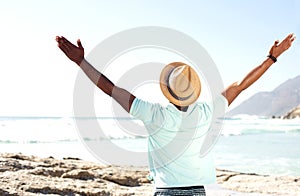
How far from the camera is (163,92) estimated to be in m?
2.09

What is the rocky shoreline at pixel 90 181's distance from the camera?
208 inches

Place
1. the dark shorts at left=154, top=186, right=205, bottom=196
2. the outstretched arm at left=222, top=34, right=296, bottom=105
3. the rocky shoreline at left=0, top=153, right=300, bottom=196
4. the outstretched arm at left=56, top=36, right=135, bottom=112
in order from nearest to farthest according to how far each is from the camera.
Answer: the outstretched arm at left=56, top=36, right=135, bottom=112, the dark shorts at left=154, top=186, right=205, bottom=196, the outstretched arm at left=222, top=34, right=296, bottom=105, the rocky shoreline at left=0, top=153, right=300, bottom=196

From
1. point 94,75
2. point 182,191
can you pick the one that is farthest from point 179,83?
point 182,191

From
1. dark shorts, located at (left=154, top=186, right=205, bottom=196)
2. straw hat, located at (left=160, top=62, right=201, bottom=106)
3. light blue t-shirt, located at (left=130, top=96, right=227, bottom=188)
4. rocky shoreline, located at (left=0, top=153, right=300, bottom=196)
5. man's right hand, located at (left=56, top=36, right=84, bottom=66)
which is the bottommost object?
dark shorts, located at (left=154, top=186, right=205, bottom=196)

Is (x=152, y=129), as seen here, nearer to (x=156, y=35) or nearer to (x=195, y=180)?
(x=195, y=180)

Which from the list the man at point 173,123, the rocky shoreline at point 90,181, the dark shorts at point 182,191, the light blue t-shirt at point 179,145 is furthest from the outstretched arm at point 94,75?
the rocky shoreline at point 90,181

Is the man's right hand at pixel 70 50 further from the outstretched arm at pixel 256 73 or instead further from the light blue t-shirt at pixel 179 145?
Result: the outstretched arm at pixel 256 73

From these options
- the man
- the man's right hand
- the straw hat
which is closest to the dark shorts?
the man

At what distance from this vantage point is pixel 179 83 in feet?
6.82

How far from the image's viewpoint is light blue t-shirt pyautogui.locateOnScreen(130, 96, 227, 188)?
2061mm

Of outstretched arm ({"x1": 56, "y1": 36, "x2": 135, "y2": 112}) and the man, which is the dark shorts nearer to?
the man

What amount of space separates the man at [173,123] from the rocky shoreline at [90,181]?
3143mm

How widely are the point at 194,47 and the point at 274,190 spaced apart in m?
5.08

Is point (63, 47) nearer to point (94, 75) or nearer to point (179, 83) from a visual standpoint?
point (94, 75)
